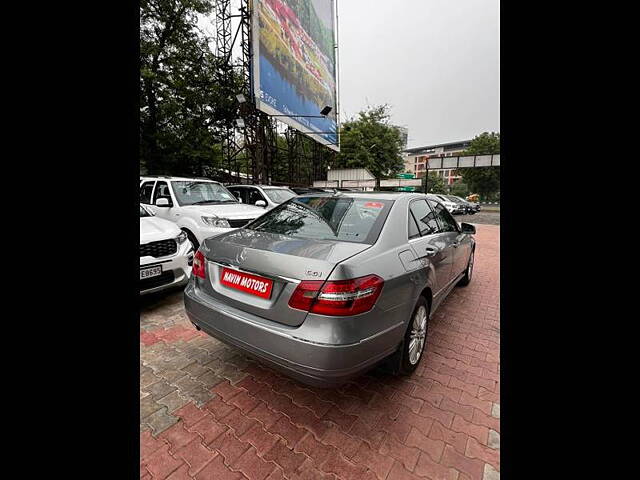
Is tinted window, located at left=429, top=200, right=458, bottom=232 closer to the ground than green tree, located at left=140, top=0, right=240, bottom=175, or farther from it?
closer to the ground

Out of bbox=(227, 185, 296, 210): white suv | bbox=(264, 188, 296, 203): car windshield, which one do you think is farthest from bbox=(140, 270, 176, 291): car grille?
bbox=(264, 188, 296, 203): car windshield

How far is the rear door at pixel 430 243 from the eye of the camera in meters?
2.57

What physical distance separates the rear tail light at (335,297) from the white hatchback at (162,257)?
2277 millimetres

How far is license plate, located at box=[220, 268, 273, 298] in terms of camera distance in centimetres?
197

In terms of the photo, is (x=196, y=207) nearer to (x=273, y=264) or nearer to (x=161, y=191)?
(x=161, y=191)

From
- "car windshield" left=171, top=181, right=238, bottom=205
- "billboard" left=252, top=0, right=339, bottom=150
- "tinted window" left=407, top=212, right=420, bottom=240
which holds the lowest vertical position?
"tinted window" left=407, top=212, right=420, bottom=240

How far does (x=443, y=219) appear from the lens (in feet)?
11.8

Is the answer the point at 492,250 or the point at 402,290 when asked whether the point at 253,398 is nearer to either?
the point at 402,290

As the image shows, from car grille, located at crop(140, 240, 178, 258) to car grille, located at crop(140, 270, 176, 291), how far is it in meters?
0.23

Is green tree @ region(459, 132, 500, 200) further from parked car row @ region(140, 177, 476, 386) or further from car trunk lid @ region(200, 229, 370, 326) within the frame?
car trunk lid @ region(200, 229, 370, 326)
